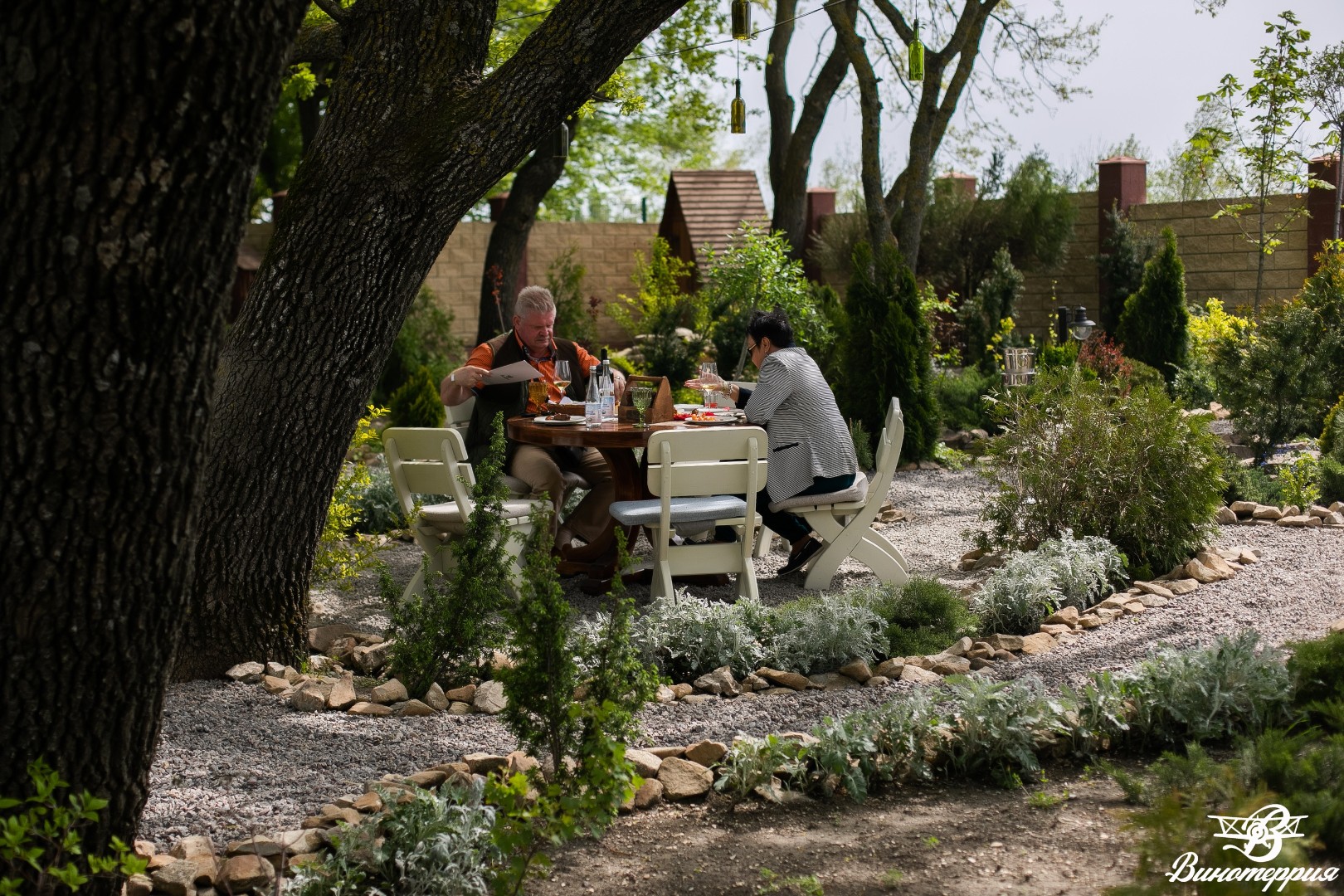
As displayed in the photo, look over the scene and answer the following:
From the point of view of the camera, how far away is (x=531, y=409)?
6.84 meters

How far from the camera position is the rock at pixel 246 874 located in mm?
2811

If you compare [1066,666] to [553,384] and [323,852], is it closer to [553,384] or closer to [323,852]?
[323,852]

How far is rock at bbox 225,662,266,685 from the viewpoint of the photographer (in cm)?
454

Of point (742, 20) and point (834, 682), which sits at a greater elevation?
point (742, 20)

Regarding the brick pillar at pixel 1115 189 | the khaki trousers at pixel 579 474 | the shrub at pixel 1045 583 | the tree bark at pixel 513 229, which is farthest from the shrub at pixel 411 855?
the brick pillar at pixel 1115 189

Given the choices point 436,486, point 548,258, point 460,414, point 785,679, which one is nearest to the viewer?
point 785,679

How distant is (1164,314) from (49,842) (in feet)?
45.5

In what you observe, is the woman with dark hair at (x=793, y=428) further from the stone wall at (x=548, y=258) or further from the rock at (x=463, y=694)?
the stone wall at (x=548, y=258)

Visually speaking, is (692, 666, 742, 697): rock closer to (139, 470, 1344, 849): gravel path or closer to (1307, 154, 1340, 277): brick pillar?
(139, 470, 1344, 849): gravel path

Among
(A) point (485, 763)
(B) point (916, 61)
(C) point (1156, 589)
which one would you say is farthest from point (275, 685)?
(B) point (916, 61)

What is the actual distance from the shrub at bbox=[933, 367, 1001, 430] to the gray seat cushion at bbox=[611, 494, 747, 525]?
606 centimetres

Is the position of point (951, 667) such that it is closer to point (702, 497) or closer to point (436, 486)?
point (702, 497)

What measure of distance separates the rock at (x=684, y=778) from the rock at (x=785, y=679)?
112 cm

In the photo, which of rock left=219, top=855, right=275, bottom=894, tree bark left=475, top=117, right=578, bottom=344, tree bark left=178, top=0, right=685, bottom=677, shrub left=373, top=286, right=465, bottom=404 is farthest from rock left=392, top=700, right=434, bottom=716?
tree bark left=475, top=117, right=578, bottom=344
